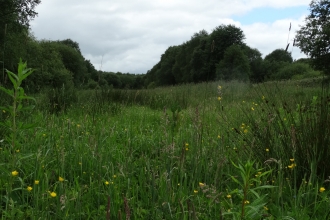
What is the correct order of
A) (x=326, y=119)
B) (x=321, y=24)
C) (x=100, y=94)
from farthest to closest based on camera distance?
1. (x=321, y=24)
2. (x=100, y=94)
3. (x=326, y=119)

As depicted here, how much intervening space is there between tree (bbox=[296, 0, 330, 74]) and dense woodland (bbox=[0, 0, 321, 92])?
1.50 metres

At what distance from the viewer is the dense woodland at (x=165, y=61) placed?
25.1 ft

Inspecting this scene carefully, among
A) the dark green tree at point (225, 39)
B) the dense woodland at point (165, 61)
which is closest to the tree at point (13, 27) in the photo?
the dense woodland at point (165, 61)

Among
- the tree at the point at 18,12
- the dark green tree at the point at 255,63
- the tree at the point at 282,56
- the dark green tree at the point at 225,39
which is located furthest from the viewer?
the dark green tree at the point at 255,63

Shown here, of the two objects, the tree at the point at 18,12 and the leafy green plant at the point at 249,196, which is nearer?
the leafy green plant at the point at 249,196

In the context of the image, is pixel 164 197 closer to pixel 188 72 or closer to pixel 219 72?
pixel 219 72

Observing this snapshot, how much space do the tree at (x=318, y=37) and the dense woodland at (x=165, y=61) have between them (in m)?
1.50

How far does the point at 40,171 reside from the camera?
84.3 inches

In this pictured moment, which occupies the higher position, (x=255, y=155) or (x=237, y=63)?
(x=237, y=63)

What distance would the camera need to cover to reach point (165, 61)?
64.2m

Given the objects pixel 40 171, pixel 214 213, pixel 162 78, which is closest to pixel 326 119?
pixel 214 213

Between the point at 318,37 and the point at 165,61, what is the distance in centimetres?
4214

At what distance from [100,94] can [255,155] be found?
4.95m

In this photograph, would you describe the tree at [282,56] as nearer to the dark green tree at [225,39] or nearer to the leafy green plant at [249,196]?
the leafy green plant at [249,196]
